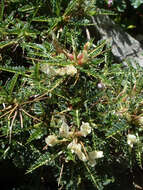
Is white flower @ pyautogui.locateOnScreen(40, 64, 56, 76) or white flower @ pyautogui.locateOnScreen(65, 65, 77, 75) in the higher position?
white flower @ pyautogui.locateOnScreen(65, 65, 77, 75)

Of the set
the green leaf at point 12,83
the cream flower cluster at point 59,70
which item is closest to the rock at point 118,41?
the cream flower cluster at point 59,70

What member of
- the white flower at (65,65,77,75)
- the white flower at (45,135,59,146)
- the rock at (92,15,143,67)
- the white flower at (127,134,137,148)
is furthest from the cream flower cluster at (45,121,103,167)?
the rock at (92,15,143,67)

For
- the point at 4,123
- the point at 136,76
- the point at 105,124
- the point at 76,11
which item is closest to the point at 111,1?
the point at 76,11

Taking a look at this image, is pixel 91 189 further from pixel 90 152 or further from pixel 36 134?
pixel 36 134

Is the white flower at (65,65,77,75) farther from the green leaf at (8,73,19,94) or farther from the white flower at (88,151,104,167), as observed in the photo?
the white flower at (88,151,104,167)

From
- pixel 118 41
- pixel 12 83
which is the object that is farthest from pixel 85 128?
pixel 118 41

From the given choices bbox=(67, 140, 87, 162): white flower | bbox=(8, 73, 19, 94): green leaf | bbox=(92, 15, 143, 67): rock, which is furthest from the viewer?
bbox=(92, 15, 143, 67): rock

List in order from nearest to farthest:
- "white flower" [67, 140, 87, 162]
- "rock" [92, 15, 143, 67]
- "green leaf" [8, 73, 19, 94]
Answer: "white flower" [67, 140, 87, 162] → "green leaf" [8, 73, 19, 94] → "rock" [92, 15, 143, 67]
